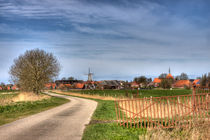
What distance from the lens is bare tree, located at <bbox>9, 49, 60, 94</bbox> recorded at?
42.3 m

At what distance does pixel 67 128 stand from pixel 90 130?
1480 mm

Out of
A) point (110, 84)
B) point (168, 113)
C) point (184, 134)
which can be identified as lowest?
point (184, 134)

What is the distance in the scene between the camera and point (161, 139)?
910cm

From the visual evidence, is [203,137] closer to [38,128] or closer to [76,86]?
[38,128]

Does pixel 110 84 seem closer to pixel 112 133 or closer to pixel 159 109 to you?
pixel 159 109

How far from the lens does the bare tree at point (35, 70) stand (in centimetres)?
4228

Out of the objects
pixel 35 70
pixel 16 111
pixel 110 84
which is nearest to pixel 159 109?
pixel 16 111

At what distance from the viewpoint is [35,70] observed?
4247cm

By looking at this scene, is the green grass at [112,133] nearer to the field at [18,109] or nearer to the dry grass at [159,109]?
the dry grass at [159,109]

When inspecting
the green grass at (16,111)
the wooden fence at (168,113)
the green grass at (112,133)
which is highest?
the wooden fence at (168,113)

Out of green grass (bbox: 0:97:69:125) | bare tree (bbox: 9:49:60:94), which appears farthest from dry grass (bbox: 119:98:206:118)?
bare tree (bbox: 9:49:60:94)

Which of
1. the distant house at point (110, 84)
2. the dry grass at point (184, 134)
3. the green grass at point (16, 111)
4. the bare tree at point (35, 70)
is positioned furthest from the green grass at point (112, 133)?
the distant house at point (110, 84)

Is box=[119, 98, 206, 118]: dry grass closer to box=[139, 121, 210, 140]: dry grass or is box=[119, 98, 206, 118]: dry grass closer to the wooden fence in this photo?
the wooden fence

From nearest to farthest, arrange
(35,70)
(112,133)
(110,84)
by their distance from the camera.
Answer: (112,133), (35,70), (110,84)
